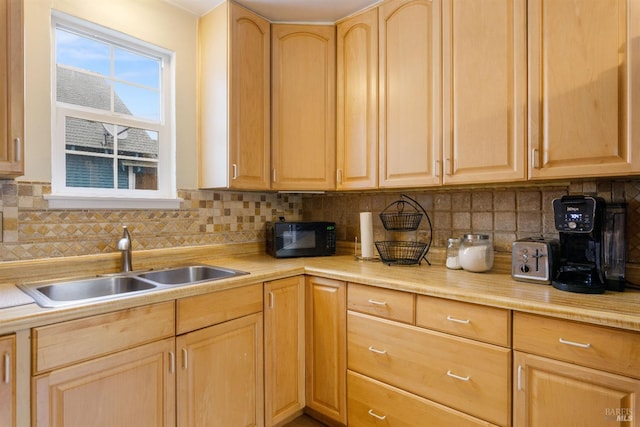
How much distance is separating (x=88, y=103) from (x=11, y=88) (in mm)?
562

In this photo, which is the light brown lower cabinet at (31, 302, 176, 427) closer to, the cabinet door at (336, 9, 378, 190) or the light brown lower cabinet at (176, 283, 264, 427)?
the light brown lower cabinet at (176, 283, 264, 427)

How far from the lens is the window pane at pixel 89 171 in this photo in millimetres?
1784

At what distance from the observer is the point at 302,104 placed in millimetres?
2252

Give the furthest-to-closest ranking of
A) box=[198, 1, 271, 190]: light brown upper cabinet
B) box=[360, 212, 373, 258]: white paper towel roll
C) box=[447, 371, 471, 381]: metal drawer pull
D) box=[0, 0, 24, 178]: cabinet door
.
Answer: box=[360, 212, 373, 258]: white paper towel roll, box=[198, 1, 271, 190]: light brown upper cabinet, box=[447, 371, 471, 381]: metal drawer pull, box=[0, 0, 24, 178]: cabinet door

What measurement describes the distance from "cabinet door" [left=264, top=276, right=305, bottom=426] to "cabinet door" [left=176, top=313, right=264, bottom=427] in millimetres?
54

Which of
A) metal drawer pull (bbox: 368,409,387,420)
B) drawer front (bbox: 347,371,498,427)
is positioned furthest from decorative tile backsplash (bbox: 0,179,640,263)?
metal drawer pull (bbox: 368,409,387,420)

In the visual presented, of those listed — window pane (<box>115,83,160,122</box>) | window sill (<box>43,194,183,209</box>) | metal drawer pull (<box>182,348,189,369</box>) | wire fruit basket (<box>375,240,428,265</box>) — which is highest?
window pane (<box>115,83,160,122</box>)

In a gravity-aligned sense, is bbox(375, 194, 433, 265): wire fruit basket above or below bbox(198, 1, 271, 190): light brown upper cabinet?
below

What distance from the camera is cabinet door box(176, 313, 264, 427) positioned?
1482 millimetres

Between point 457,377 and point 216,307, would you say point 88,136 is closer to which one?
point 216,307

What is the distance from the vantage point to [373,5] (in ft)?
6.81

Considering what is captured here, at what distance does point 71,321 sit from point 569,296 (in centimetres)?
179

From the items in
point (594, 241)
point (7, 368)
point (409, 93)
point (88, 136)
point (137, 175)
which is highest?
point (409, 93)

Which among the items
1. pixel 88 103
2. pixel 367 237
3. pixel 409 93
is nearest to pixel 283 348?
pixel 367 237
